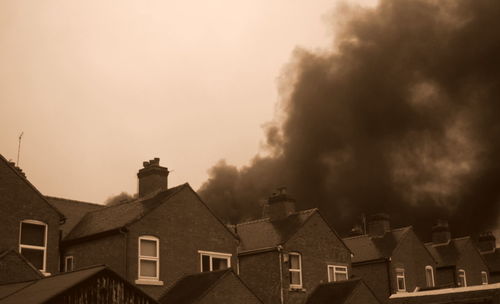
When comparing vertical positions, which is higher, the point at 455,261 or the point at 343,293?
the point at 455,261

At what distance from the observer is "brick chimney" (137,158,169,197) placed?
3603 centimetres

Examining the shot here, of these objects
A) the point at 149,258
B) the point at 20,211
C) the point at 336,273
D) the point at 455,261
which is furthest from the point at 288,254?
the point at 455,261

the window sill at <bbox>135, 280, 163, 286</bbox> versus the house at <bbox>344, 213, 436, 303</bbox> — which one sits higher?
the house at <bbox>344, 213, 436, 303</bbox>

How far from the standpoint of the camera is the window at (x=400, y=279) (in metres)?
46.4

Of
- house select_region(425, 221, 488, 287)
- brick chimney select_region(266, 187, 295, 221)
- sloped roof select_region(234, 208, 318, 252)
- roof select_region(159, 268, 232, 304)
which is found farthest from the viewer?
house select_region(425, 221, 488, 287)

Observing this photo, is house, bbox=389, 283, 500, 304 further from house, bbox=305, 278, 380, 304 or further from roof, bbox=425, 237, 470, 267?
roof, bbox=425, 237, 470, 267

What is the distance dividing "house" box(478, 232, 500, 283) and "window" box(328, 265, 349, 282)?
2611 cm

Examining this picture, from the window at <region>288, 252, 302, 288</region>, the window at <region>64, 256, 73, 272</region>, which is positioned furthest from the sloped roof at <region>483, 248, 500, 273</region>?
the window at <region>64, 256, 73, 272</region>

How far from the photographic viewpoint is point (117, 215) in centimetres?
3306

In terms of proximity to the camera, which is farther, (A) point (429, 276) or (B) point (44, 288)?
A: (A) point (429, 276)

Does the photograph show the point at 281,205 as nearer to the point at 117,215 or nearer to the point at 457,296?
the point at 117,215

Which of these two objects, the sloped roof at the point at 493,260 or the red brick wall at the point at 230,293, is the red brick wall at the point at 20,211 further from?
the sloped roof at the point at 493,260

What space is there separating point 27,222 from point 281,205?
16.3m

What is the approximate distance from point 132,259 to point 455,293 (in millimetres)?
14226
